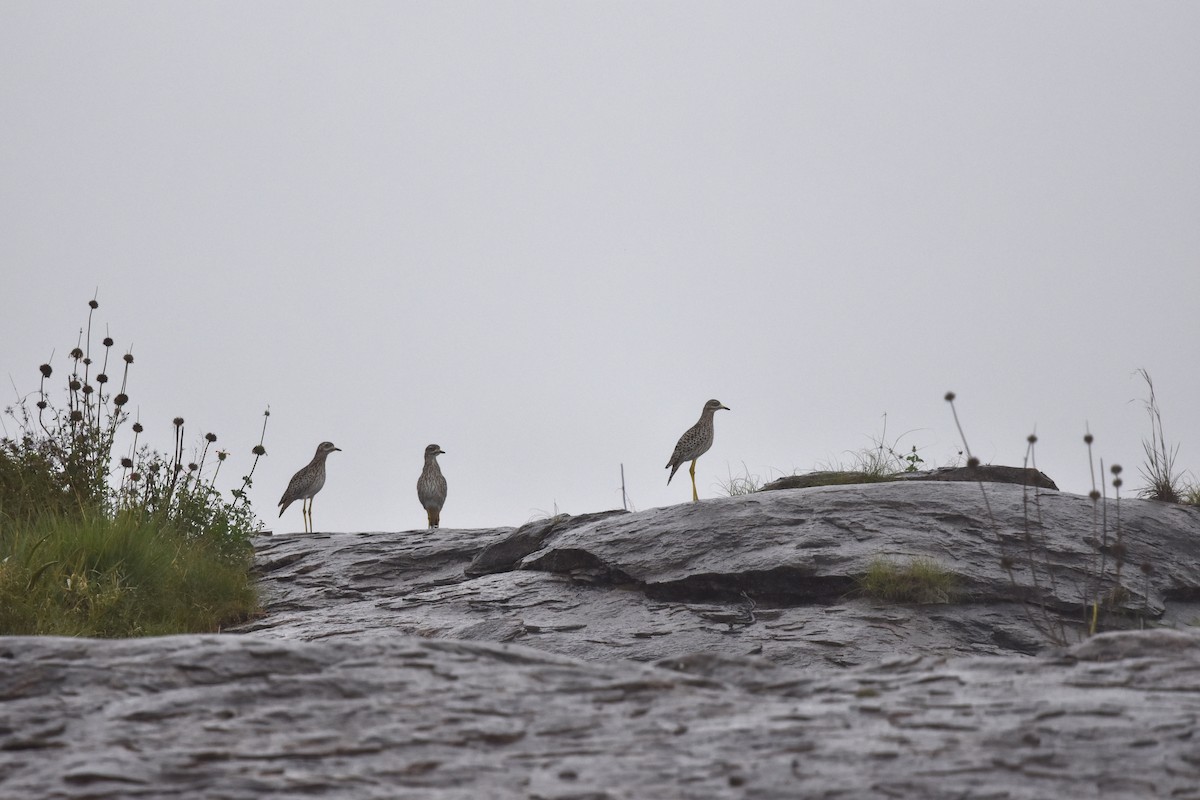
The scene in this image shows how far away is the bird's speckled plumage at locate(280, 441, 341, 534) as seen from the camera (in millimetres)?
17938

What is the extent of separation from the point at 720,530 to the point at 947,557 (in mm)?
2011

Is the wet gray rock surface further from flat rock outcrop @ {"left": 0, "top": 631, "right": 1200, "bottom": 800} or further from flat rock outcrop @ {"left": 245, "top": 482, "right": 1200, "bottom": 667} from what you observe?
flat rock outcrop @ {"left": 245, "top": 482, "right": 1200, "bottom": 667}

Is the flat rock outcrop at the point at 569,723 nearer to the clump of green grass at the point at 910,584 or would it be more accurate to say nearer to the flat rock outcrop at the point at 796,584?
the flat rock outcrop at the point at 796,584

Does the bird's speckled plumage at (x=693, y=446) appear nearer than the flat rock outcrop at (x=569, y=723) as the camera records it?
No

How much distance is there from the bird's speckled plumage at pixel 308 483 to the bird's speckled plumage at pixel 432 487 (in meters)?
1.52

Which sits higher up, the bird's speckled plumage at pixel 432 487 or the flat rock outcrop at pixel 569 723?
the bird's speckled plumage at pixel 432 487

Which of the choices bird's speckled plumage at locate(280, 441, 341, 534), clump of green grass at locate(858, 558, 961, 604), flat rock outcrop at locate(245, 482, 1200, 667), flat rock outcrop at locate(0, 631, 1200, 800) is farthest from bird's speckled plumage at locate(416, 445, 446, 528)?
flat rock outcrop at locate(0, 631, 1200, 800)

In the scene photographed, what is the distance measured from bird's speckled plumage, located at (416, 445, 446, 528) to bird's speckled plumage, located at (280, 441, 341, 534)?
1524 millimetres

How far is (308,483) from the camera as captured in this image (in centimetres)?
1791

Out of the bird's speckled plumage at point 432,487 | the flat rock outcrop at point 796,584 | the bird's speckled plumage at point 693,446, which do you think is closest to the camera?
the flat rock outcrop at point 796,584

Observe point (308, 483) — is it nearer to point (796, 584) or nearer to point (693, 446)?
point (693, 446)

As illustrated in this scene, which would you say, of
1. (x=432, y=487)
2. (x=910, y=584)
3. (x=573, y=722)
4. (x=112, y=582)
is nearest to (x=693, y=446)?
(x=432, y=487)

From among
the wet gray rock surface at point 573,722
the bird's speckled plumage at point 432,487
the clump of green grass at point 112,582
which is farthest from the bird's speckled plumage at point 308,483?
the wet gray rock surface at point 573,722

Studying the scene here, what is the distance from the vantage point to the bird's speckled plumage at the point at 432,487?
60.6 feet
